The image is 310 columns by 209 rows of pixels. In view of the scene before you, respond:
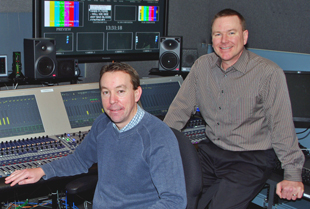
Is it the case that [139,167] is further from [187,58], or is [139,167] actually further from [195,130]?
[187,58]

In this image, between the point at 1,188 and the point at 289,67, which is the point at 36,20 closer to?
the point at 1,188

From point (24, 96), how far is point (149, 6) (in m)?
1.71

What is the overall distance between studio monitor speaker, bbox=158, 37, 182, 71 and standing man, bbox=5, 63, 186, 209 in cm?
177

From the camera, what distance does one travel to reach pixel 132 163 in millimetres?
1462

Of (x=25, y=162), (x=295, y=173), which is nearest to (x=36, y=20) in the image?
(x=25, y=162)

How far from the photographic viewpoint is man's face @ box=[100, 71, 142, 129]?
58.1 inches

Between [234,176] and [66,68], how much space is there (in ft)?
5.26

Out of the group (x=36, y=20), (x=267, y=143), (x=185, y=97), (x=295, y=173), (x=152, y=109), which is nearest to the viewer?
(x=295, y=173)

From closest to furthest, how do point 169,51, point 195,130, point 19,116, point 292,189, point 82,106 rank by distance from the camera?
1. point 292,189
2. point 19,116
3. point 82,106
4. point 195,130
5. point 169,51

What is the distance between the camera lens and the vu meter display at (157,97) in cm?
275

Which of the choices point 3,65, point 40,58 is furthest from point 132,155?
point 3,65

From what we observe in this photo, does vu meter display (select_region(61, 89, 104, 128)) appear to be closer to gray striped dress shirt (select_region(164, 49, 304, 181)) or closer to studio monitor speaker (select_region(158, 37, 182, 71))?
gray striped dress shirt (select_region(164, 49, 304, 181))

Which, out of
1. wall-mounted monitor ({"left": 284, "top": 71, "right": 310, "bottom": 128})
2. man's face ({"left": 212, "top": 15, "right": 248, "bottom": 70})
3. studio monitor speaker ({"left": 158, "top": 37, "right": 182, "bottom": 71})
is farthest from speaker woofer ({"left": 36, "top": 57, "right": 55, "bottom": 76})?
wall-mounted monitor ({"left": 284, "top": 71, "right": 310, "bottom": 128})

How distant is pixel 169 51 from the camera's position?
→ 329 cm
